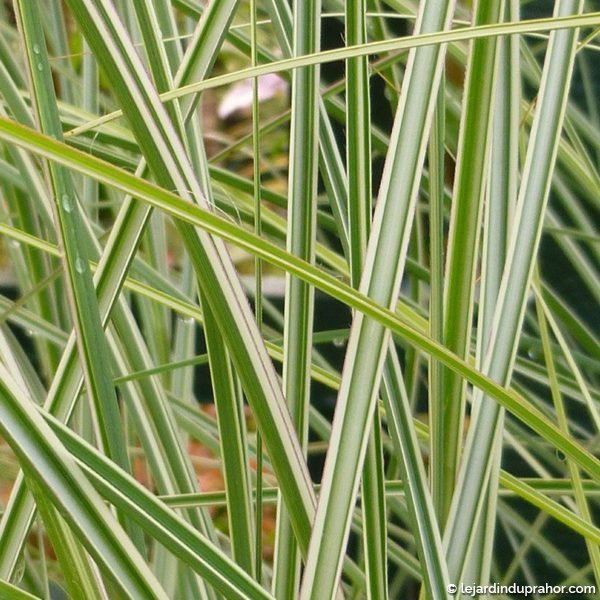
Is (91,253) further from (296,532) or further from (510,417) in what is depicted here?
(510,417)

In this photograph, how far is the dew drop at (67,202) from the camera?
0.29 meters

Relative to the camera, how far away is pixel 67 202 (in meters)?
0.29

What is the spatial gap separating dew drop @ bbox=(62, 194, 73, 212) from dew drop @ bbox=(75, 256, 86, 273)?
0.02m

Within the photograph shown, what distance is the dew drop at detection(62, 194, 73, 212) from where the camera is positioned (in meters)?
0.29

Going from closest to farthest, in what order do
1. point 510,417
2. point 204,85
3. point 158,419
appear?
1. point 204,85
2. point 158,419
3. point 510,417

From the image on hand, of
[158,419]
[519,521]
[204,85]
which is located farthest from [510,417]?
[204,85]

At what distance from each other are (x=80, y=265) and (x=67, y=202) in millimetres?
19

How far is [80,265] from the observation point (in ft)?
0.95

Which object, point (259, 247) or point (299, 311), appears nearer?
point (259, 247)

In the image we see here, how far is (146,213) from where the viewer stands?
34 cm

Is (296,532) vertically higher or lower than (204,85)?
lower

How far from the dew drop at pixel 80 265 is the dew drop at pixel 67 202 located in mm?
15

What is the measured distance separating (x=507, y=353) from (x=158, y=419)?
18 cm

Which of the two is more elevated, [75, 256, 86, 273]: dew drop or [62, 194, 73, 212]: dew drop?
[62, 194, 73, 212]: dew drop
